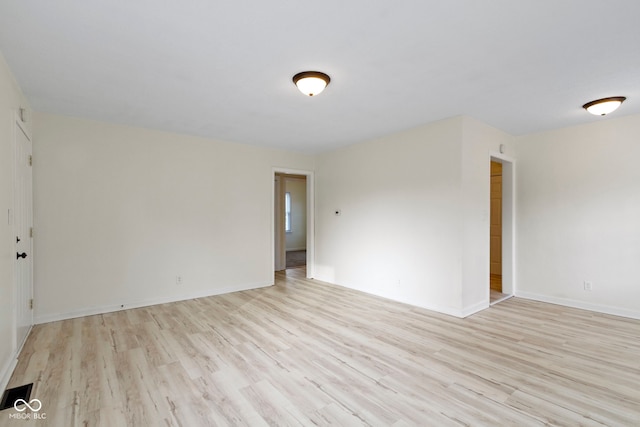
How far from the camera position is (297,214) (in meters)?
10.8

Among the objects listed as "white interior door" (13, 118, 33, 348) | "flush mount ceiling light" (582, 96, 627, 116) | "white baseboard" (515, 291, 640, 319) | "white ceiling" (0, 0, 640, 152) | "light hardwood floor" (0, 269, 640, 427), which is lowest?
"light hardwood floor" (0, 269, 640, 427)

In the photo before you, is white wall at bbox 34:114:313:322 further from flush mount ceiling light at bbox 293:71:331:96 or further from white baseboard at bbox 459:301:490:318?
white baseboard at bbox 459:301:490:318

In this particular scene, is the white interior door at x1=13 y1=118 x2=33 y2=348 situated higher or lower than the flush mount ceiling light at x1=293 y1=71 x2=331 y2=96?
lower

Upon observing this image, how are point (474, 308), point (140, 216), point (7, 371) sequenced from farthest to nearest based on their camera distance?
point (140, 216) → point (474, 308) → point (7, 371)

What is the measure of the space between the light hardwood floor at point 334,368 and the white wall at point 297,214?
6.71 metres

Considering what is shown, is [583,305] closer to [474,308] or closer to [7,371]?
[474,308]

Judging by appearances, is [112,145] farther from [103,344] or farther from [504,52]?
[504,52]

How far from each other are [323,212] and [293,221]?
4.93 meters

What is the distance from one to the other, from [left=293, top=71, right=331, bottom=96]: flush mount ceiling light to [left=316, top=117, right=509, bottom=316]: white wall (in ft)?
6.52

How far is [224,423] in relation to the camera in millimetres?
1839

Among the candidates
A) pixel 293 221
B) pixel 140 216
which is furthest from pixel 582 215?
pixel 293 221

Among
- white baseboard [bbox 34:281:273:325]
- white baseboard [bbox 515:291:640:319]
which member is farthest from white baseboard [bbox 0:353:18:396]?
white baseboard [bbox 515:291:640:319]

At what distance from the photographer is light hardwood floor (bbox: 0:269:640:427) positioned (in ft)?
6.32

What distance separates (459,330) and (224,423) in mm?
2556
